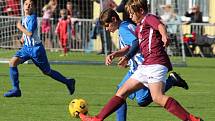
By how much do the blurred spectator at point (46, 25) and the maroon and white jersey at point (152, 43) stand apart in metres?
18.6

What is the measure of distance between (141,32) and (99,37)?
19292 mm

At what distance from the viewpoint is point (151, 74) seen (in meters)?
10.1

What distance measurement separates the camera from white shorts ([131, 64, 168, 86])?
10039 millimetres

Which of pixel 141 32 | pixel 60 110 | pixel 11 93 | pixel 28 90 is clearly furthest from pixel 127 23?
pixel 28 90

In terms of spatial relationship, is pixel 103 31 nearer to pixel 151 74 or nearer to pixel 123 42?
pixel 123 42

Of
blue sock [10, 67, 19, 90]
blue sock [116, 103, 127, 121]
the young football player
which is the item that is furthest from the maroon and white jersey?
blue sock [10, 67, 19, 90]

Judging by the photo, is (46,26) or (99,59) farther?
(46,26)

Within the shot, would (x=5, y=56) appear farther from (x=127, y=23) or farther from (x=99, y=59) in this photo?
(x=127, y=23)

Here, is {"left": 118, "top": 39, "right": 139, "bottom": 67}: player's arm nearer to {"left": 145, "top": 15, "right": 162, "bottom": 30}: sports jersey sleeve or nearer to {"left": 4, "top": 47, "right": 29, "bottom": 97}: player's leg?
{"left": 145, "top": 15, "right": 162, "bottom": 30}: sports jersey sleeve

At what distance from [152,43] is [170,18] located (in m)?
16.7

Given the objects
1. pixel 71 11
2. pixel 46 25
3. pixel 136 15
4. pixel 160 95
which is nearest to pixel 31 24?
pixel 136 15

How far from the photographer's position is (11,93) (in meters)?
14.4

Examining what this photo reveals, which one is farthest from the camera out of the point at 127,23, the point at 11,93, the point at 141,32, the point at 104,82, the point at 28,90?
the point at 104,82

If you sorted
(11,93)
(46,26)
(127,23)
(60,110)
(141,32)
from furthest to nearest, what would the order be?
(46,26), (11,93), (60,110), (127,23), (141,32)
